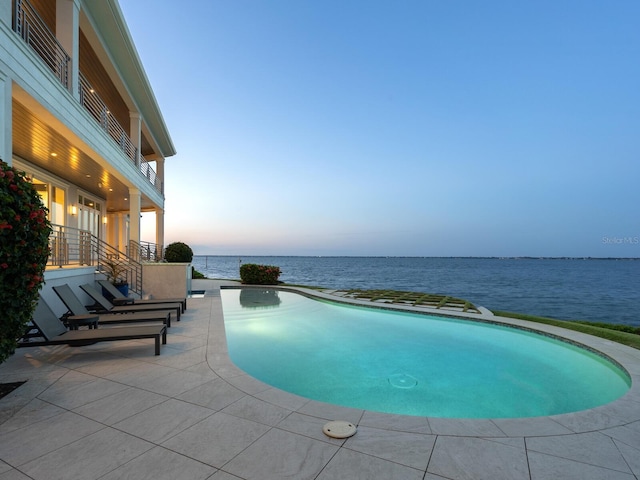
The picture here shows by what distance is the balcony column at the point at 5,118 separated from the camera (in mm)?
4918

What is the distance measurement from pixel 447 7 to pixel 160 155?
1654 centimetres

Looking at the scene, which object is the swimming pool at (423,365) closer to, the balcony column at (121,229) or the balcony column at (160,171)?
the balcony column at (160,171)

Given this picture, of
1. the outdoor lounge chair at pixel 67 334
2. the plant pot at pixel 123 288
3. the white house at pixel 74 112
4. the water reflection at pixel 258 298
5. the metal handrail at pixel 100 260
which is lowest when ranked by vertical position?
the water reflection at pixel 258 298

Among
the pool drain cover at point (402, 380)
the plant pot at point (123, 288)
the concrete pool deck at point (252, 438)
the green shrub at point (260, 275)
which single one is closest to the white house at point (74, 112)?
the plant pot at point (123, 288)

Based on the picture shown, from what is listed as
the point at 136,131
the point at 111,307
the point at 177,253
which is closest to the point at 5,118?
the point at 111,307

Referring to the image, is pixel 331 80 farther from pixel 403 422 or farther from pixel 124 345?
pixel 403 422

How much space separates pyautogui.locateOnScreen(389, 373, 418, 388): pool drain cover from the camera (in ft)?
17.2

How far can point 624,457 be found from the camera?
2697 millimetres

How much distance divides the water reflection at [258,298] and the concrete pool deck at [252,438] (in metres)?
8.38

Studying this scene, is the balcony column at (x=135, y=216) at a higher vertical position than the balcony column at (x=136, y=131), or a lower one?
lower

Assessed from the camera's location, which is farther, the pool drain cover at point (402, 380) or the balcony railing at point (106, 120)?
the balcony railing at point (106, 120)

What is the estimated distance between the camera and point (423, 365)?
6.27 metres

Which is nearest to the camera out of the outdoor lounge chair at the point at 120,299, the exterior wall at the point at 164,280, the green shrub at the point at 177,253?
the outdoor lounge chair at the point at 120,299

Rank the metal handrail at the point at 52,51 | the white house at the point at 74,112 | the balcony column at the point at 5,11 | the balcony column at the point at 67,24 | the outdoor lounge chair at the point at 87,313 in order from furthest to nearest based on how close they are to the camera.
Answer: the balcony column at the point at 67,24 → the metal handrail at the point at 52,51 → the outdoor lounge chair at the point at 87,313 → the white house at the point at 74,112 → the balcony column at the point at 5,11
